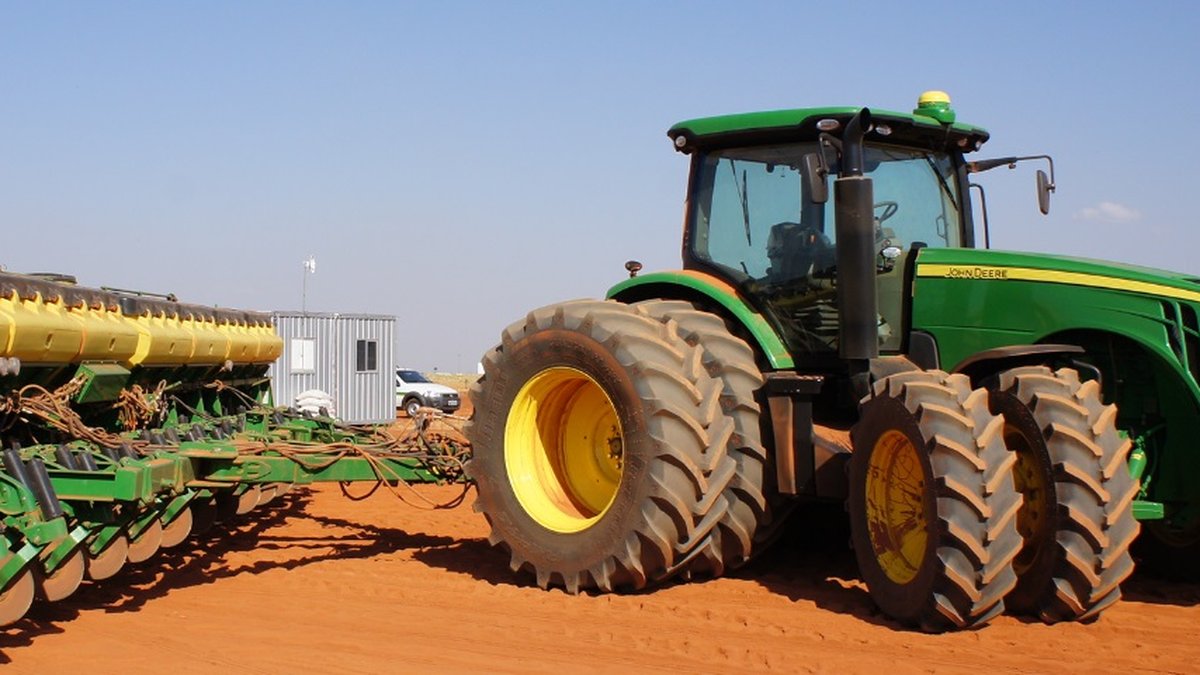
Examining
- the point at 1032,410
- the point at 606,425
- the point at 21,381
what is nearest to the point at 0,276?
the point at 21,381

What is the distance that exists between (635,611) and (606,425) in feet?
4.72

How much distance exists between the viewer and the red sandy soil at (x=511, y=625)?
5301mm

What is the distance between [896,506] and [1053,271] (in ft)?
4.78

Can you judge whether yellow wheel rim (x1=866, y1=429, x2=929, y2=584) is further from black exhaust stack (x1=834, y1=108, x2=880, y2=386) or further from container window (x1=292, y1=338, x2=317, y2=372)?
container window (x1=292, y1=338, x2=317, y2=372)

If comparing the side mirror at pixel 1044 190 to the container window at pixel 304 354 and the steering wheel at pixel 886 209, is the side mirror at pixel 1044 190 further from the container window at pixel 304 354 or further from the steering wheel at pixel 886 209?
the container window at pixel 304 354

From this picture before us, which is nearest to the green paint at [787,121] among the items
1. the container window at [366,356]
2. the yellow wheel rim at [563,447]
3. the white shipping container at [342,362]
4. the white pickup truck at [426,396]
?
the yellow wheel rim at [563,447]

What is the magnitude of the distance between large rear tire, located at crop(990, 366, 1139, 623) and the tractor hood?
669mm

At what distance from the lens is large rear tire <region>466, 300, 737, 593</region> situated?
645 centimetres

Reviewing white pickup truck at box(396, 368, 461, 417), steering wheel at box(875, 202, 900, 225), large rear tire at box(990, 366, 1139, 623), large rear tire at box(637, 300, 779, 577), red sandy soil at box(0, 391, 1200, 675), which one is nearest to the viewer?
red sandy soil at box(0, 391, 1200, 675)

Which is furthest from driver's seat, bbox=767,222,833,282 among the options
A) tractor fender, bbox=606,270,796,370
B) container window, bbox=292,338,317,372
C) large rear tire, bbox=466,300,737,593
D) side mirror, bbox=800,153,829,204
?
container window, bbox=292,338,317,372

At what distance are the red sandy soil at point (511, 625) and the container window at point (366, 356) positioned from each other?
17.8 m

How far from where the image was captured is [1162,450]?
20.1ft

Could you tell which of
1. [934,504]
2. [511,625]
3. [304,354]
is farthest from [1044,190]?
[304,354]

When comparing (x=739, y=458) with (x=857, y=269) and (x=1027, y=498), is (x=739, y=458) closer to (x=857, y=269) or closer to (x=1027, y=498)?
(x=857, y=269)
